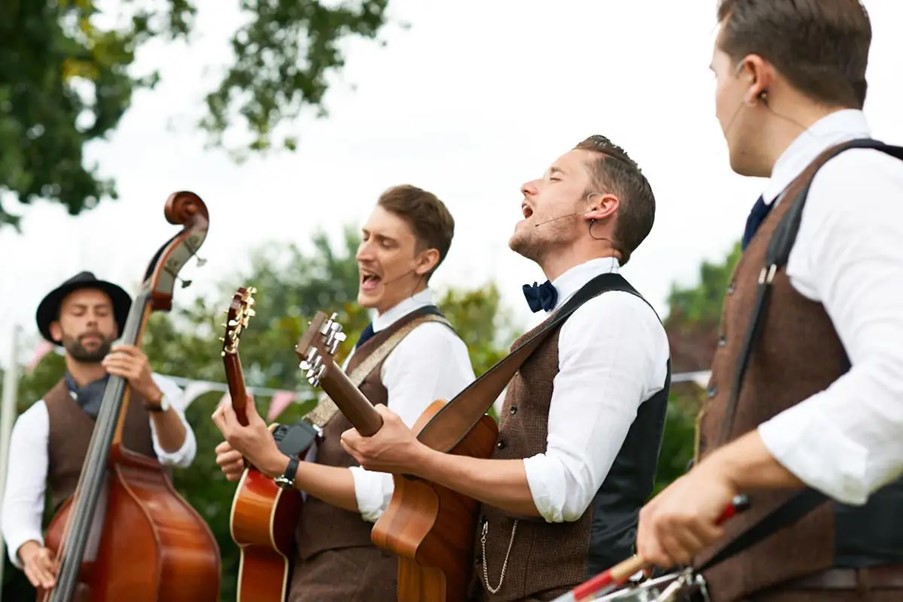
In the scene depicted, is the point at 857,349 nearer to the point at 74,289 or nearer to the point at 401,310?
the point at 401,310

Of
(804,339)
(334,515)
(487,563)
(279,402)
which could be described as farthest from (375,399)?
(279,402)

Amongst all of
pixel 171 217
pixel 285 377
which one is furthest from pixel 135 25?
pixel 285 377

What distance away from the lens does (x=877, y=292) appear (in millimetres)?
1904

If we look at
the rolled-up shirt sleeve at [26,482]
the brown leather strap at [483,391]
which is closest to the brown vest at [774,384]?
the brown leather strap at [483,391]

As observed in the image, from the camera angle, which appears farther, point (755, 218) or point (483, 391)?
point (483, 391)

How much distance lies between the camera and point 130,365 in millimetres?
5062

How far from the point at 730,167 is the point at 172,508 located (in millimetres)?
3243

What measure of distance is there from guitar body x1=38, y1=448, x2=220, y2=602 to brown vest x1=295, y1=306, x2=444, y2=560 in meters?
0.68

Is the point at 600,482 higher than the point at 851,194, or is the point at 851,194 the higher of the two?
the point at 851,194

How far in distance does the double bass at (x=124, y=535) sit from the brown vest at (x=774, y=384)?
10.0 ft

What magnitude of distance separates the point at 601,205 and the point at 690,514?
1743 millimetres

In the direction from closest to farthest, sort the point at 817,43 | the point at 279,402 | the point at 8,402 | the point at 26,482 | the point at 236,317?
the point at 817,43 → the point at 236,317 → the point at 26,482 → the point at 8,402 → the point at 279,402

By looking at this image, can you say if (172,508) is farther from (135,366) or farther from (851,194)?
(851,194)

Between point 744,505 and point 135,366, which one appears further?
point 135,366
